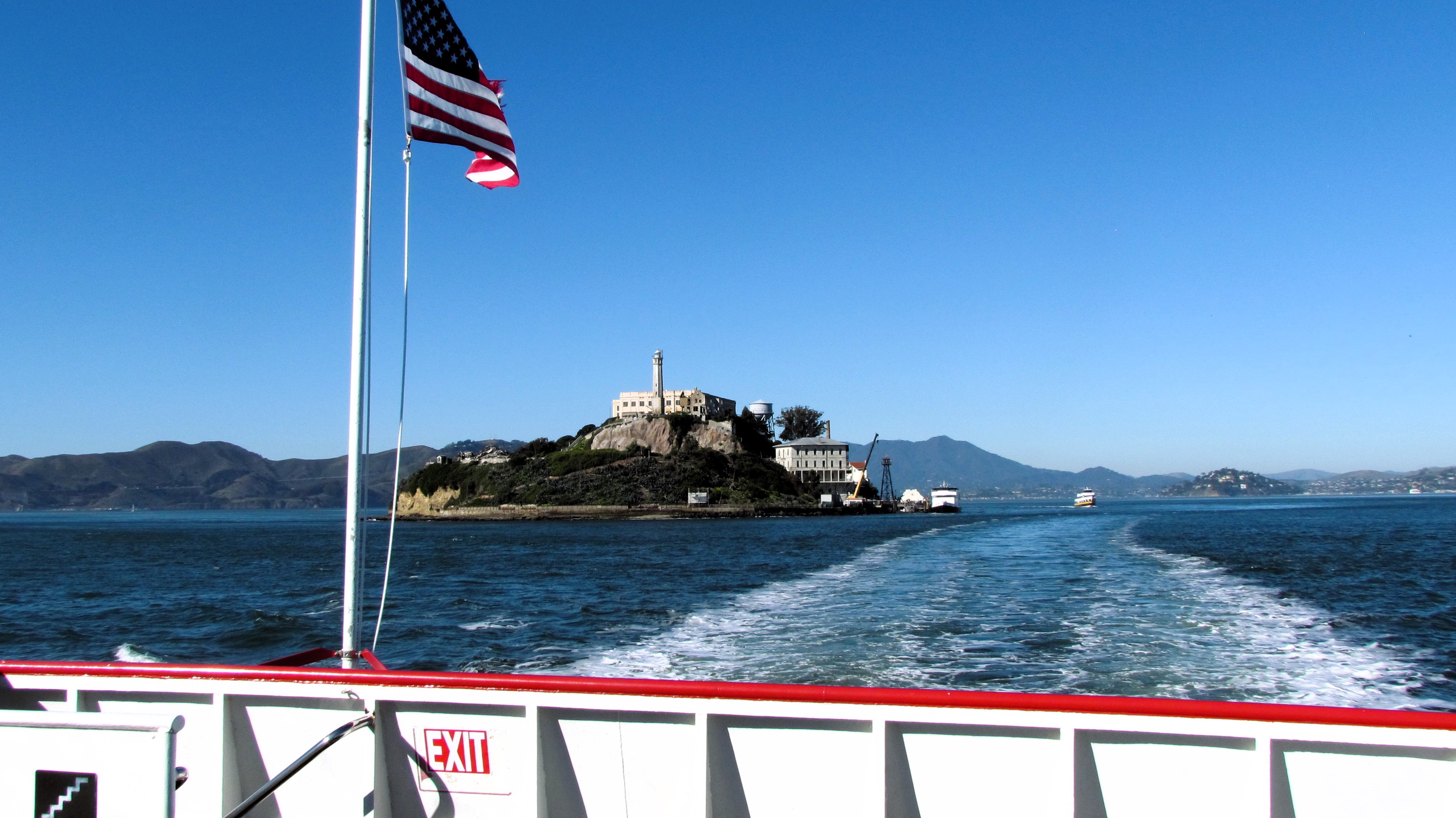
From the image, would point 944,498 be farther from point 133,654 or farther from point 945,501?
point 133,654

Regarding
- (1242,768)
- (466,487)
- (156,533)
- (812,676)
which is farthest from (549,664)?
(466,487)

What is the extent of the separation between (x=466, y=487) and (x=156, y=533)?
164 feet

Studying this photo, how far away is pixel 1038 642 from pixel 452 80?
517 inches

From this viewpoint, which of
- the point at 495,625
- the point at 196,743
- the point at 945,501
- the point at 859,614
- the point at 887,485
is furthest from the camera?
the point at 887,485

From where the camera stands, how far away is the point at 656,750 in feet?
15.8

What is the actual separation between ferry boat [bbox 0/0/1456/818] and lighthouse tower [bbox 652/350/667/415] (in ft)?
473

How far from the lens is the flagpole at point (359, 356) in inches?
237

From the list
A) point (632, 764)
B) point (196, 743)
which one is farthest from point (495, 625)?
point (632, 764)

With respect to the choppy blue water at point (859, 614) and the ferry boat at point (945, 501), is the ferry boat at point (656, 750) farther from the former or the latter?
the ferry boat at point (945, 501)

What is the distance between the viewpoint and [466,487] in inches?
5458

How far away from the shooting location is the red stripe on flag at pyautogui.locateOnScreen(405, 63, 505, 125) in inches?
275

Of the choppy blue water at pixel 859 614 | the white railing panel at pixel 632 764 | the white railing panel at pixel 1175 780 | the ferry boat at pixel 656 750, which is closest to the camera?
the ferry boat at pixel 656 750

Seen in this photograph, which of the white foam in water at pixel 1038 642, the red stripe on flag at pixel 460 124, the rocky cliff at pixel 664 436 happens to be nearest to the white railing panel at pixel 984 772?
the red stripe on flag at pixel 460 124

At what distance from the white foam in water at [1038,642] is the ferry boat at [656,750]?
8.12 metres
